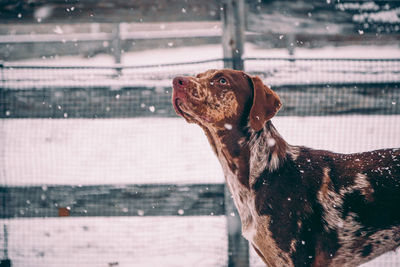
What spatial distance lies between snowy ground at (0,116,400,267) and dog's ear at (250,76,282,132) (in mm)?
907

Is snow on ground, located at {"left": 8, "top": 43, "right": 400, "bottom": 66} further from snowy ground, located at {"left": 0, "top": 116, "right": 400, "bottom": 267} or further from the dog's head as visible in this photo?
the dog's head

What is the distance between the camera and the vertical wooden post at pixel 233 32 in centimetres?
258

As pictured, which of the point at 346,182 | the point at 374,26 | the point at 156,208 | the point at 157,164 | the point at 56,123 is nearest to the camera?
the point at 346,182

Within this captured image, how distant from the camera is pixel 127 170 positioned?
4219mm

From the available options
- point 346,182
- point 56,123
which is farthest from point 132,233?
point 56,123

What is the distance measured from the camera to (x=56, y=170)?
155 inches

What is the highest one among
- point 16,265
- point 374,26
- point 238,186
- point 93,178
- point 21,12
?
point 21,12

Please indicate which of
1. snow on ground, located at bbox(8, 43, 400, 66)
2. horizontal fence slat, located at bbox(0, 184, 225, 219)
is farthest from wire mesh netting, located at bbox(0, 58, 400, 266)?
snow on ground, located at bbox(8, 43, 400, 66)

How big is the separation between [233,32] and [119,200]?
1472 millimetres

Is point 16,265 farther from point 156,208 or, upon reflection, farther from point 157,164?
point 157,164

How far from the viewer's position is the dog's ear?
2.11m

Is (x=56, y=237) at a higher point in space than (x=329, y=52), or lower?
lower

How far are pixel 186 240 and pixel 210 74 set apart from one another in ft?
4.89

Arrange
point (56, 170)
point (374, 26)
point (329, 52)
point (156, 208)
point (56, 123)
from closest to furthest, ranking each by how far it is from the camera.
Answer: point (374, 26)
point (156, 208)
point (56, 170)
point (56, 123)
point (329, 52)
